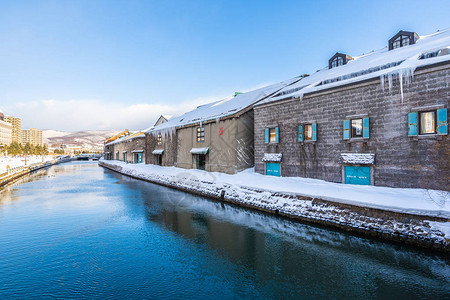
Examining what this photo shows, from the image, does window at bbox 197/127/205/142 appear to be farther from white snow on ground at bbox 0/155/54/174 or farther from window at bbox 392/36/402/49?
white snow on ground at bbox 0/155/54/174

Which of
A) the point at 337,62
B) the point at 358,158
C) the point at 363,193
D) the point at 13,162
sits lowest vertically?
the point at 363,193

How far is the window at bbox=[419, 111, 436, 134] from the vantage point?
11671 millimetres

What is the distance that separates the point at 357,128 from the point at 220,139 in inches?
521

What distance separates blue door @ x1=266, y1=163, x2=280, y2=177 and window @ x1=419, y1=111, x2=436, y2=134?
943cm

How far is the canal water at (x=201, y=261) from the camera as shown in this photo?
285 inches

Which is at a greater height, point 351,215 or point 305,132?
point 305,132

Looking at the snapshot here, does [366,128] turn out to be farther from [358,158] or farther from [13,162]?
[13,162]

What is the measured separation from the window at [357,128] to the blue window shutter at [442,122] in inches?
142

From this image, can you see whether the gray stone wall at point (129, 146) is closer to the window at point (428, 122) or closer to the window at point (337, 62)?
the window at point (337, 62)

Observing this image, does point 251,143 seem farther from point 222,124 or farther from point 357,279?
point 357,279

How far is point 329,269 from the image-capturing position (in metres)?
8.49

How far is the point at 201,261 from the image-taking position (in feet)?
30.1

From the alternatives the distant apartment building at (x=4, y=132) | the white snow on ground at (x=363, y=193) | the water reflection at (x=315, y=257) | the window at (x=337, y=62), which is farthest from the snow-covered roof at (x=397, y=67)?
the distant apartment building at (x=4, y=132)

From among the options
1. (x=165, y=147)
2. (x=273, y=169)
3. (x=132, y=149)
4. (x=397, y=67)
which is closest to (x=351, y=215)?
(x=397, y=67)
